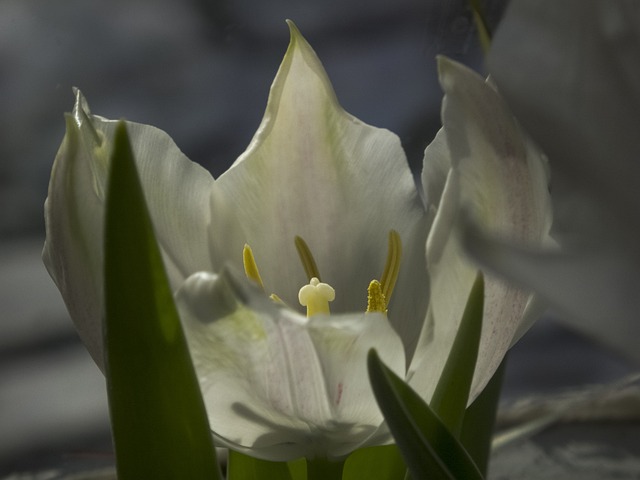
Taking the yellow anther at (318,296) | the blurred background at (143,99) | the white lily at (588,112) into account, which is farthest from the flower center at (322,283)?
the blurred background at (143,99)

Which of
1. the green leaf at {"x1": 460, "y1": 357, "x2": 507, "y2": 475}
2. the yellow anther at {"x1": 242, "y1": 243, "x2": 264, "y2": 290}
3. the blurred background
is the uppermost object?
the blurred background

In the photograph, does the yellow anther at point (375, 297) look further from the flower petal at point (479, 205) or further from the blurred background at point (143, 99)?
the blurred background at point (143, 99)

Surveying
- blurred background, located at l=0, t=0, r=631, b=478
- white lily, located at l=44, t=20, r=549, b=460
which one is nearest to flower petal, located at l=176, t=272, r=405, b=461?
white lily, located at l=44, t=20, r=549, b=460

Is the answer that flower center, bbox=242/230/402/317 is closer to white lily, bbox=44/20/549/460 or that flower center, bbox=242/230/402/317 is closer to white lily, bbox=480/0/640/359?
white lily, bbox=44/20/549/460

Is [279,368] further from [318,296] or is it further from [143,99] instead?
[143,99]

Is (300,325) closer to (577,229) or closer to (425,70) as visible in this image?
(577,229)

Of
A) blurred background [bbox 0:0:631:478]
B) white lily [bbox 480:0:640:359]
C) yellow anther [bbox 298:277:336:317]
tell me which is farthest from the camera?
blurred background [bbox 0:0:631:478]
